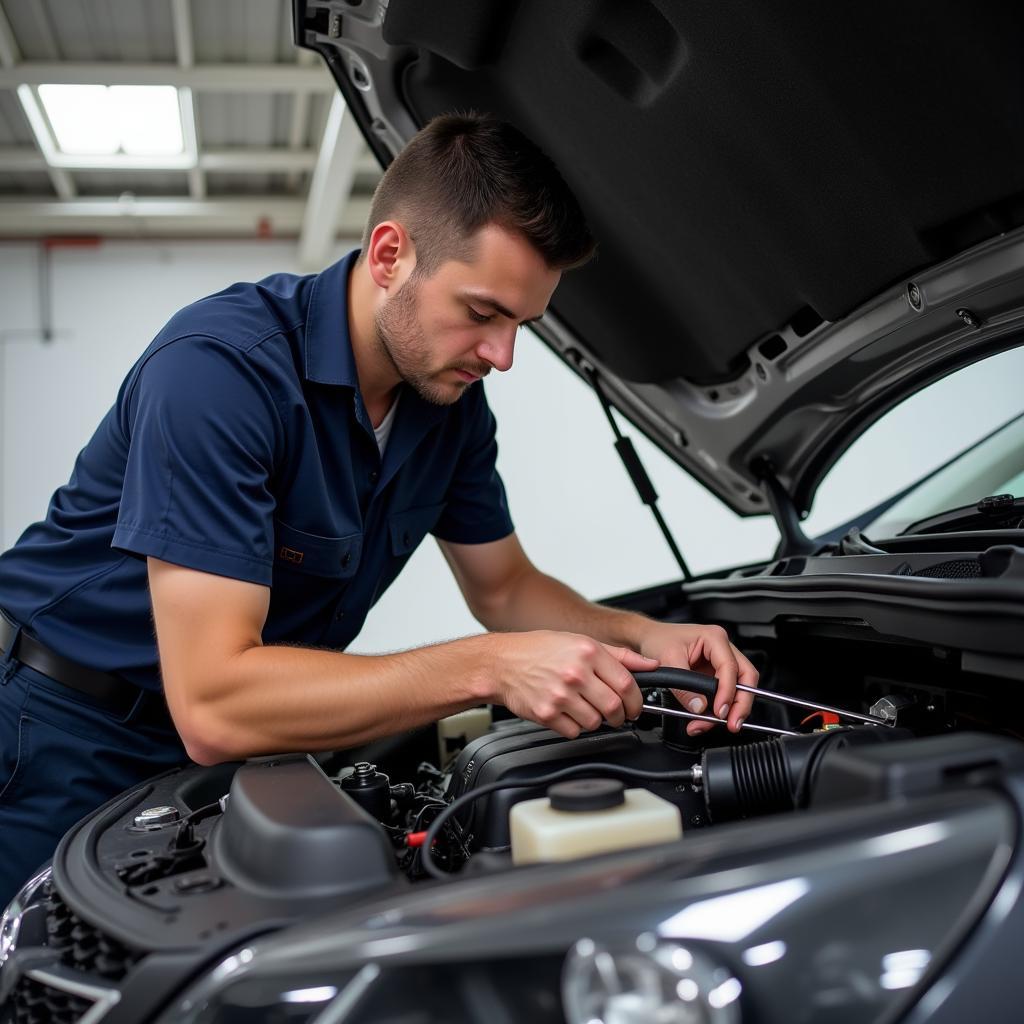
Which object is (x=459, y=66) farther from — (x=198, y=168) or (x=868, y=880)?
(x=198, y=168)

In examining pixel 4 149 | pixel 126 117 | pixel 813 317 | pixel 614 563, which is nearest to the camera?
pixel 813 317

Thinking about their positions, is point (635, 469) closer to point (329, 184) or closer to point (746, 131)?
point (746, 131)

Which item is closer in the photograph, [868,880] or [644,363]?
[868,880]

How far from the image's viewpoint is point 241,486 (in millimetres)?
1224

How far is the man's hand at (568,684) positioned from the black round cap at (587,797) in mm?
280

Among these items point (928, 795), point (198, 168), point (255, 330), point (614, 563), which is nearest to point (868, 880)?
point (928, 795)

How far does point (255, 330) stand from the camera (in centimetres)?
135

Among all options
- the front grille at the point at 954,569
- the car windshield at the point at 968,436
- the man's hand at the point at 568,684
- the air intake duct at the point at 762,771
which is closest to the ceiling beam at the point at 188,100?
the car windshield at the point at 968,436

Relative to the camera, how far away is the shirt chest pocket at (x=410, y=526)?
1.63m

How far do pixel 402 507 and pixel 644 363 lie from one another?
54 centimetres

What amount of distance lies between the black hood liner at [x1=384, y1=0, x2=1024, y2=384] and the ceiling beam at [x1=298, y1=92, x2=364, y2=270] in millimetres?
2763

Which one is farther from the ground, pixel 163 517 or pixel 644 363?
pixel 644 363

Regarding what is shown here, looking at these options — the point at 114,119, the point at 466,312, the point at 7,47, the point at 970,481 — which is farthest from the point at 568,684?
the point at 114,119

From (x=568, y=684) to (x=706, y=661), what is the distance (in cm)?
34
